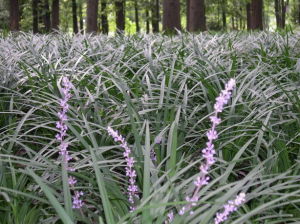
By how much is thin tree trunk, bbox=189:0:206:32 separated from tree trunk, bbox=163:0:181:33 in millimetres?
478

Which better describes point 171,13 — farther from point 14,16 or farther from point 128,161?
point 128,161

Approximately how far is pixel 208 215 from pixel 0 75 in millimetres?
2429

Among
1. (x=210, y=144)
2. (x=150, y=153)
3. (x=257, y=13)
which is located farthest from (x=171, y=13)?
(x=210, y=144)

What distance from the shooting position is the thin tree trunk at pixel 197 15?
1109 centimetres

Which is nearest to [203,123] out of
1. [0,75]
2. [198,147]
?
[198,147]

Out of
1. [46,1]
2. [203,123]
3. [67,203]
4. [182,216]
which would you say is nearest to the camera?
[182,216]

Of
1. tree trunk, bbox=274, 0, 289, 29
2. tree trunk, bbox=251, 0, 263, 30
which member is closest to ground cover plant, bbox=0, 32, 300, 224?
tree trunk, bbox=251, 0, 263, 30

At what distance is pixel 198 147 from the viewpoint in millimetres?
2100

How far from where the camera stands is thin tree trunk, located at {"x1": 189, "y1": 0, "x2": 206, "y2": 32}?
11.1 m

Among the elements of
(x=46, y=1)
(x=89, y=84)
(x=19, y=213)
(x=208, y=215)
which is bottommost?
(x=19, y=213)

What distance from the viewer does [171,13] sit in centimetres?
1159

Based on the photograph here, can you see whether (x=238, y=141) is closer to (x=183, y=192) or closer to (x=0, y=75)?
(x=183, y=192)

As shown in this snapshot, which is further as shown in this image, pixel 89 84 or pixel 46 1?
pixel 46 1

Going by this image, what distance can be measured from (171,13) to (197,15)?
2.63 ft
